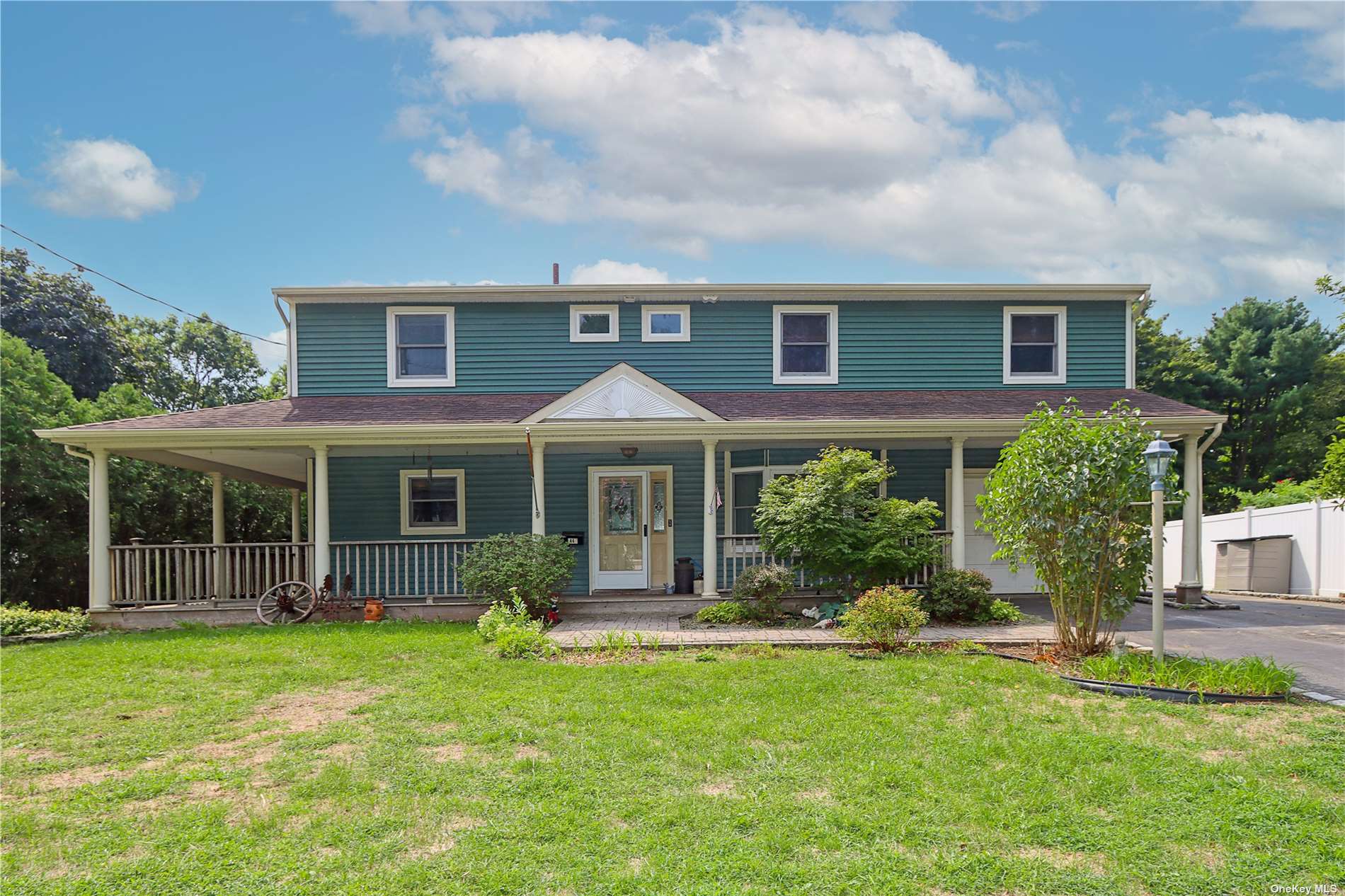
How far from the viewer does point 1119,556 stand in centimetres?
715

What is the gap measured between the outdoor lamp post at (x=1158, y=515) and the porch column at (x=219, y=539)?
11960 mm

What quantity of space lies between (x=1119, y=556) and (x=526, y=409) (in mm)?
8581

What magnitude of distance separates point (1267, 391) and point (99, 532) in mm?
36291

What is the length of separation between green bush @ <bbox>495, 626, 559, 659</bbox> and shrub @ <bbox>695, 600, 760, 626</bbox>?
2536 millimetres

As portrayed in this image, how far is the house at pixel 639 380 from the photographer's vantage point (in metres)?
12.5

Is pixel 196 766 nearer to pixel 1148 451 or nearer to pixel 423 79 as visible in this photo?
pixel 1148 451

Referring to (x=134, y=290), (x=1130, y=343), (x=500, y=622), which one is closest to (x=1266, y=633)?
(x=1130, y=343)

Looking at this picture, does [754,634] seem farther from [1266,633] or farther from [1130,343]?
[1130,343]

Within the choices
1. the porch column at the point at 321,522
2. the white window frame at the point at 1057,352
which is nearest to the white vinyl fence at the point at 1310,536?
the white window frame at the point at 1057,352

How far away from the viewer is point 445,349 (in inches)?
534

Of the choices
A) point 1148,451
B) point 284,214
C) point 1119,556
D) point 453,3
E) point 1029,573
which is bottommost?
point 1029,573

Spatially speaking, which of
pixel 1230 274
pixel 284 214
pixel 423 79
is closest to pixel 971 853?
pixel 423 79

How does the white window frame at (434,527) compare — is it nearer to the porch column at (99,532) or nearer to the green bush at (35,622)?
the porch column at (99,532)

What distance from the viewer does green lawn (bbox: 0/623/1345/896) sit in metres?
3.24
